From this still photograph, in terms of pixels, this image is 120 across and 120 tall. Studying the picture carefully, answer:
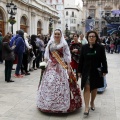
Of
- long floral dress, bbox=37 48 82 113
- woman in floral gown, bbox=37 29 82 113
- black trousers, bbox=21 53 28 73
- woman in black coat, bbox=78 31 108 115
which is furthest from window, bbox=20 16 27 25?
woman in black coat, bbox=78 31 108 115

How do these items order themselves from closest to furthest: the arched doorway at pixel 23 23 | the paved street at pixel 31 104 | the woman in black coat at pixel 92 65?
1. the woman in black coat at pixel 92 65
2. the paved street at pixel 31 104
3. the arched doorway at pixel 23 23

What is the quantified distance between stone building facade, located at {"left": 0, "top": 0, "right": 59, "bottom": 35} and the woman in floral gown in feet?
56.2

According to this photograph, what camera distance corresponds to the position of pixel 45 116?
4.66 m

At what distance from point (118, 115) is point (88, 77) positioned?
0.96 metres

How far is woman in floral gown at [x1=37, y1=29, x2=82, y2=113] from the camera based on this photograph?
4617 mm

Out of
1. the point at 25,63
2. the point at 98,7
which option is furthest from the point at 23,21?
the point at 98,7

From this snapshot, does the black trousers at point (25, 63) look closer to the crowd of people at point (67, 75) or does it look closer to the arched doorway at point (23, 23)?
the crowd of people at point (67, 75)

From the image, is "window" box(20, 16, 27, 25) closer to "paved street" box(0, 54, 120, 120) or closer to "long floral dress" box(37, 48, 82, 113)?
"paved street" box(0, 54, 120, 120)

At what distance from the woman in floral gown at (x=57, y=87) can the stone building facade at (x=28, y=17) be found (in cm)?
1714

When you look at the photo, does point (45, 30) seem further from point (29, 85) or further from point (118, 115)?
point (118, 115)

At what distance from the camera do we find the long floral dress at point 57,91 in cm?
461

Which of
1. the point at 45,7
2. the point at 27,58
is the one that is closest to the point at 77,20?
the point at 45,7

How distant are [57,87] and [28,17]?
24476mm

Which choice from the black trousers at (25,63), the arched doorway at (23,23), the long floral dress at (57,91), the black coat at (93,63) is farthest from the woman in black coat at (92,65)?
the arched doorway at (23,23)
